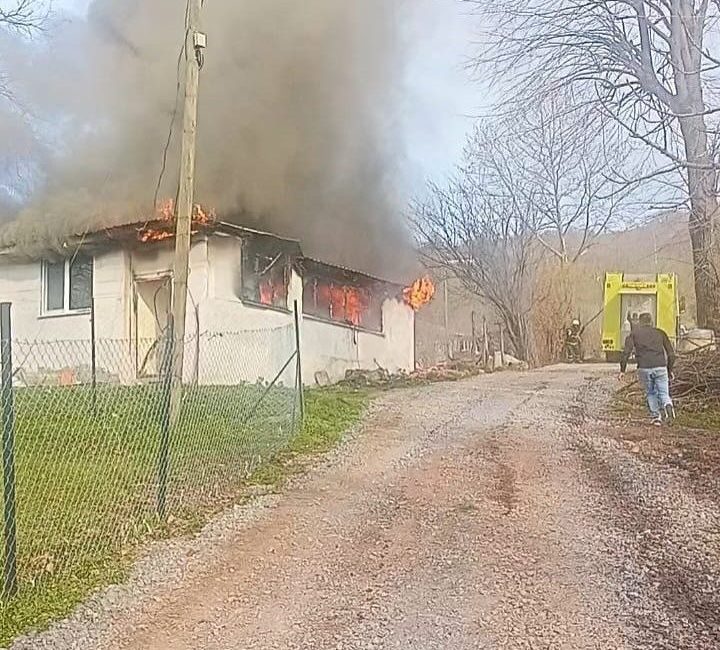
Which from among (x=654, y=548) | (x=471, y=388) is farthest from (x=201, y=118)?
(x=654, y=548)

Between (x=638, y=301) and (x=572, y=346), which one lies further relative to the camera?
(x=572, y=346)

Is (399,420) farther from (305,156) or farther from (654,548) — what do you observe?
(305,156)

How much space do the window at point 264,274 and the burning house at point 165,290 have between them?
2 cm

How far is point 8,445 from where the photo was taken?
4.13 meters

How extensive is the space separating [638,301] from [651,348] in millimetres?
9632

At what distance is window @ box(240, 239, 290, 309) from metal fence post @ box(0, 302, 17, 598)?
30.2 feet

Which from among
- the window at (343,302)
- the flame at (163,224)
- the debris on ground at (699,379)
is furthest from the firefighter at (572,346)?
the flame at (163,224)

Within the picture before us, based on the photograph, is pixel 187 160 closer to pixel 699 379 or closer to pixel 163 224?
pixel 163 224

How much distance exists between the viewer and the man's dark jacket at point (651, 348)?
9.48 meters

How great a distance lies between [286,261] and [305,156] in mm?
2943

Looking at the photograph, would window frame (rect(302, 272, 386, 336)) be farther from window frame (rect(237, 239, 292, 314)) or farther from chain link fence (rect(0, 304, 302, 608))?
chain link fence (rect(0, 304, 302, 608))

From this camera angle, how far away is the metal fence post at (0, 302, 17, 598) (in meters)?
4.01

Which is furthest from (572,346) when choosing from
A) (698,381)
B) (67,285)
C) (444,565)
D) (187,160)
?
(444,565)

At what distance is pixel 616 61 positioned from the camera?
1358cm
